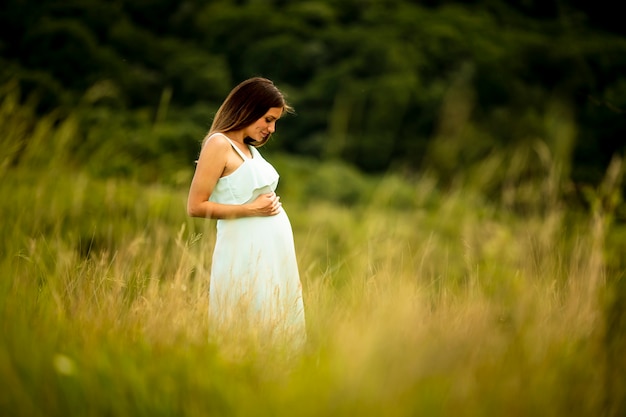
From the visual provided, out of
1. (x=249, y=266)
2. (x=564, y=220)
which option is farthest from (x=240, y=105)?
(x=564, y=220)

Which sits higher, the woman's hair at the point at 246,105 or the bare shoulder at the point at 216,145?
the woman's hair at the point at 246,105

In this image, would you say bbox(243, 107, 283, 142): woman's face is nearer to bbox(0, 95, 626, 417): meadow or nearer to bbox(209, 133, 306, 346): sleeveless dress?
bbox(209, 133, 306, 346): sleeveless dress

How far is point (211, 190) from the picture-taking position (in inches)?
101

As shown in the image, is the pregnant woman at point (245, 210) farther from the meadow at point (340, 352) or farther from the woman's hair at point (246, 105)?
the meadow at point (340, 352)

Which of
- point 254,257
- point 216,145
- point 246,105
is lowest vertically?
point 254,257

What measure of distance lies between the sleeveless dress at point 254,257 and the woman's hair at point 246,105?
151 mm

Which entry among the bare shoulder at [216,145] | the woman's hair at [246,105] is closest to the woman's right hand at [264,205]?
the bare shoulder at [216,145]

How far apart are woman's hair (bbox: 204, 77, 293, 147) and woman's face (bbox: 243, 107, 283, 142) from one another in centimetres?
2

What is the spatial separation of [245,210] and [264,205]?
84 millimetres

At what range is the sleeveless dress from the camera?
2338 mm

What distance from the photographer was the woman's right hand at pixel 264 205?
2.54 m

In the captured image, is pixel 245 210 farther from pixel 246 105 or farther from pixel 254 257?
pixel 246 105

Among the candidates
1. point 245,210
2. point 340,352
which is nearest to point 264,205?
point 245,210

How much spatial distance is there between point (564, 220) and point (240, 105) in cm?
310
